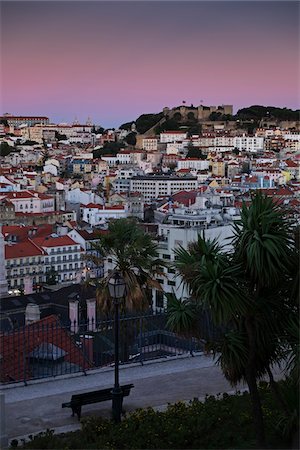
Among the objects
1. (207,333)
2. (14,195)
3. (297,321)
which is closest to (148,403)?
(207,333)

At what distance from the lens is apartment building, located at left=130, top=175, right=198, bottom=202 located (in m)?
65.4

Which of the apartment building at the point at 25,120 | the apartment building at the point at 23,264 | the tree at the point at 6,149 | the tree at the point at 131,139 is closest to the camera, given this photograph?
the apartment building at the point at 23,264

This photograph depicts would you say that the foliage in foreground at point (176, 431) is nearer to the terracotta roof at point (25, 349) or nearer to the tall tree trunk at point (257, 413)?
the tall tree trunk at point (257, 413)

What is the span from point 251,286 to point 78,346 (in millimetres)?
2925

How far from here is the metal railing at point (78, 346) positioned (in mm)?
6867

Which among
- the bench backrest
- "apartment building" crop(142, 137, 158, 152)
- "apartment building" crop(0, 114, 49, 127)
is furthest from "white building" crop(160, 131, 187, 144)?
the bench backrest

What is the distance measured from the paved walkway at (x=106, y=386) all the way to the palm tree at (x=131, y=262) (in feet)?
3.24

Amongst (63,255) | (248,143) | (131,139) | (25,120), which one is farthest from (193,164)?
(25,120)

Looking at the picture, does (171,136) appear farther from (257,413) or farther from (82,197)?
(257,413)

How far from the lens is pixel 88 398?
18.9 ft

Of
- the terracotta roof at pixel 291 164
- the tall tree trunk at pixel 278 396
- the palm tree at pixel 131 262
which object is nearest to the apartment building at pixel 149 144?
the terracotta roof at pixel 291 164

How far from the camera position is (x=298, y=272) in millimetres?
5156

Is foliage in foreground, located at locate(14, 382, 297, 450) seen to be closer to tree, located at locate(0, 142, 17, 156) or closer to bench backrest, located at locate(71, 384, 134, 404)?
bench backrest, located at locate(71, 384, 134, 404)

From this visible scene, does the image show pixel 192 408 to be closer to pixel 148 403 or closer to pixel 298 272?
pixel 148 403
